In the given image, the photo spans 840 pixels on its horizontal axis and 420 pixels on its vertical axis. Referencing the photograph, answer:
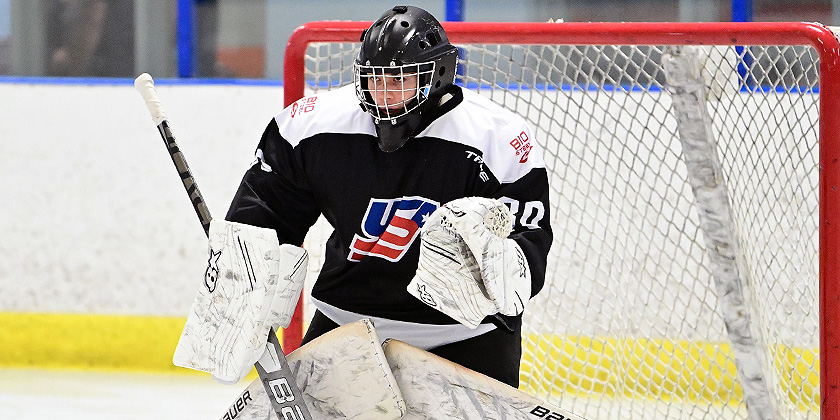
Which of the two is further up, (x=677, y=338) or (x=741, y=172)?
(x=741, y=172)

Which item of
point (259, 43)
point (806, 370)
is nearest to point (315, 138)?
point (806, 370)

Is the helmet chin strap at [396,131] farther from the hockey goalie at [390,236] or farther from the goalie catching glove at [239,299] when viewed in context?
the goalie catching glove at [239,299]

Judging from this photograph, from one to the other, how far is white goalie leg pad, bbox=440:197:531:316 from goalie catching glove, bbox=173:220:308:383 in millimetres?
286

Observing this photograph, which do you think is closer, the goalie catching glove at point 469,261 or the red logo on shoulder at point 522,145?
the goalie catching glove at point 469,261


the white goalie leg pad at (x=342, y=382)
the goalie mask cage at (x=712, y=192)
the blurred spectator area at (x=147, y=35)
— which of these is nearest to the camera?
the white goalie leg pad at (x=342, y=382)

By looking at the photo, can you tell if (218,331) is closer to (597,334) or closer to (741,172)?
(741,172)

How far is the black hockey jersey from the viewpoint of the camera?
1442mm

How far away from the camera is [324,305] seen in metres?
1.58

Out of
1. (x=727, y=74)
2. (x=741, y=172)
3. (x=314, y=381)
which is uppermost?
(x=727, y=74)

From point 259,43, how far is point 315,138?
7.51 ft

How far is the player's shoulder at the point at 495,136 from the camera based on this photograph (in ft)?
4.71

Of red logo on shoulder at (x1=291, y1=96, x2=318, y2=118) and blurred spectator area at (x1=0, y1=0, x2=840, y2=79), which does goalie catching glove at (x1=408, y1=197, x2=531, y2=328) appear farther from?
blurred spectator area at (x1=0, y1=0, x2=840, y2=79)

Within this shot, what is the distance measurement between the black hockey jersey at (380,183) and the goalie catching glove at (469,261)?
5.2 inches

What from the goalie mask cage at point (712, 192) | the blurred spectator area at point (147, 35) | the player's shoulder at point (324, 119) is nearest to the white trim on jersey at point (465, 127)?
the player's shoulder at point (324, 119)
